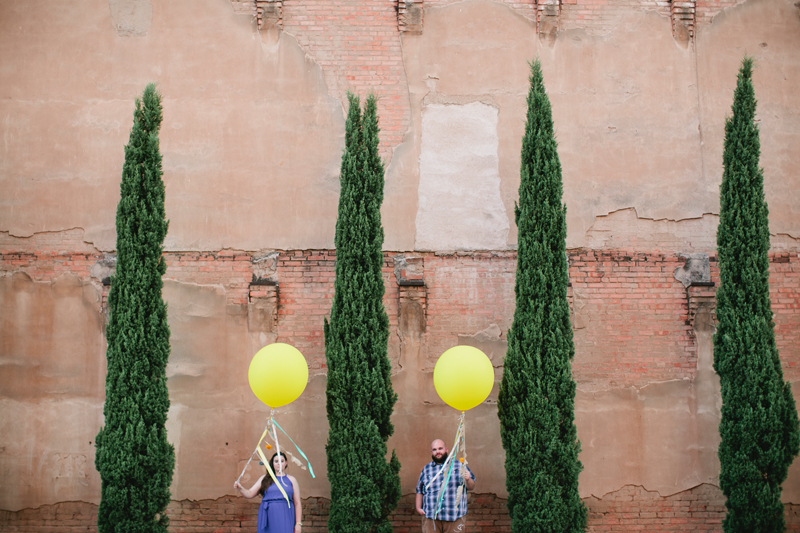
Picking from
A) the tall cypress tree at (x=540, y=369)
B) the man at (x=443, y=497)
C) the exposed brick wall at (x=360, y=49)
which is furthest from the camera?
the exposed brick wall at (x=360, y=49)

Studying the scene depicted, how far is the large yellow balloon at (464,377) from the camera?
489 cm

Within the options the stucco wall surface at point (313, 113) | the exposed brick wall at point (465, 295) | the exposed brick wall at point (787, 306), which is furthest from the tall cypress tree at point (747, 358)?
the exposed brick wall at point (465, 295)

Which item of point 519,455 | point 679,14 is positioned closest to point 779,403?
point 519,455

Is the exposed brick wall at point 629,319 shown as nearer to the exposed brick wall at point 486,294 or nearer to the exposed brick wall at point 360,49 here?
the exposed brick wall at point 486,294

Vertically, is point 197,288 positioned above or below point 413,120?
below

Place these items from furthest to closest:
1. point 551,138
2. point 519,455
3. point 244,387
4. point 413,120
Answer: point 413,120
point 244,387
point 551,138
point 519,455

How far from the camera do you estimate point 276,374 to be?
488 centimetres

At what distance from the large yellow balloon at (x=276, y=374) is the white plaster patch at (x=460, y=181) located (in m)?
2.28

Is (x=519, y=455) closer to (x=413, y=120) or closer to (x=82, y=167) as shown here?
(x=413, y=120)

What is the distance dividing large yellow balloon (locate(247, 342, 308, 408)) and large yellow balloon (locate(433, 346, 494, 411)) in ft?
4.20

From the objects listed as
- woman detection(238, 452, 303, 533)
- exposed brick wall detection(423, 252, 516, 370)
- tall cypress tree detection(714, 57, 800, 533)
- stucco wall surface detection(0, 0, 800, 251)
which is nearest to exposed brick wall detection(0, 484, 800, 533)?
tall cypress tree detection(714, 57, 800, 533)

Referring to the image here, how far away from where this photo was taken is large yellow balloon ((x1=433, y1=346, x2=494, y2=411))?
4.89 metres

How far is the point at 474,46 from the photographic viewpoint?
22.9ft

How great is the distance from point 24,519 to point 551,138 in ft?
22.8
